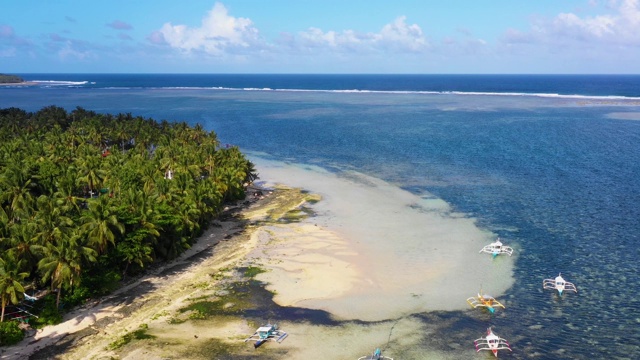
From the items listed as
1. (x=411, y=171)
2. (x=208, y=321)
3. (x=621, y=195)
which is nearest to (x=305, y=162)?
(x=411, y=171)

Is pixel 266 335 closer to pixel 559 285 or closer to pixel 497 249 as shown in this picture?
pixel 559 285

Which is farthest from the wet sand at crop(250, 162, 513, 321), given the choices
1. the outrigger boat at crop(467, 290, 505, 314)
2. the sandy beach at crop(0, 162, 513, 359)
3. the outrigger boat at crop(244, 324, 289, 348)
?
the outrigger boat at crop(244, 324, 289, 348)

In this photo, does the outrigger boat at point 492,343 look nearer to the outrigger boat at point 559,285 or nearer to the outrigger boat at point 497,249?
the outrigger boat at point 559,285

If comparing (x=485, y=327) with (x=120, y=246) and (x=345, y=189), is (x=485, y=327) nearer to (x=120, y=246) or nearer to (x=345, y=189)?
(x=120, y=246)

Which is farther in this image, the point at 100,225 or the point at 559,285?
the point at 559,285

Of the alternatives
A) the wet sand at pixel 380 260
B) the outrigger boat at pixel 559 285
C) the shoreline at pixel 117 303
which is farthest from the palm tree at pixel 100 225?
the outrigger boat at pixel 559 285

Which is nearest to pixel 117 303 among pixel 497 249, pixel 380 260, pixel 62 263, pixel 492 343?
pixel 62 263
